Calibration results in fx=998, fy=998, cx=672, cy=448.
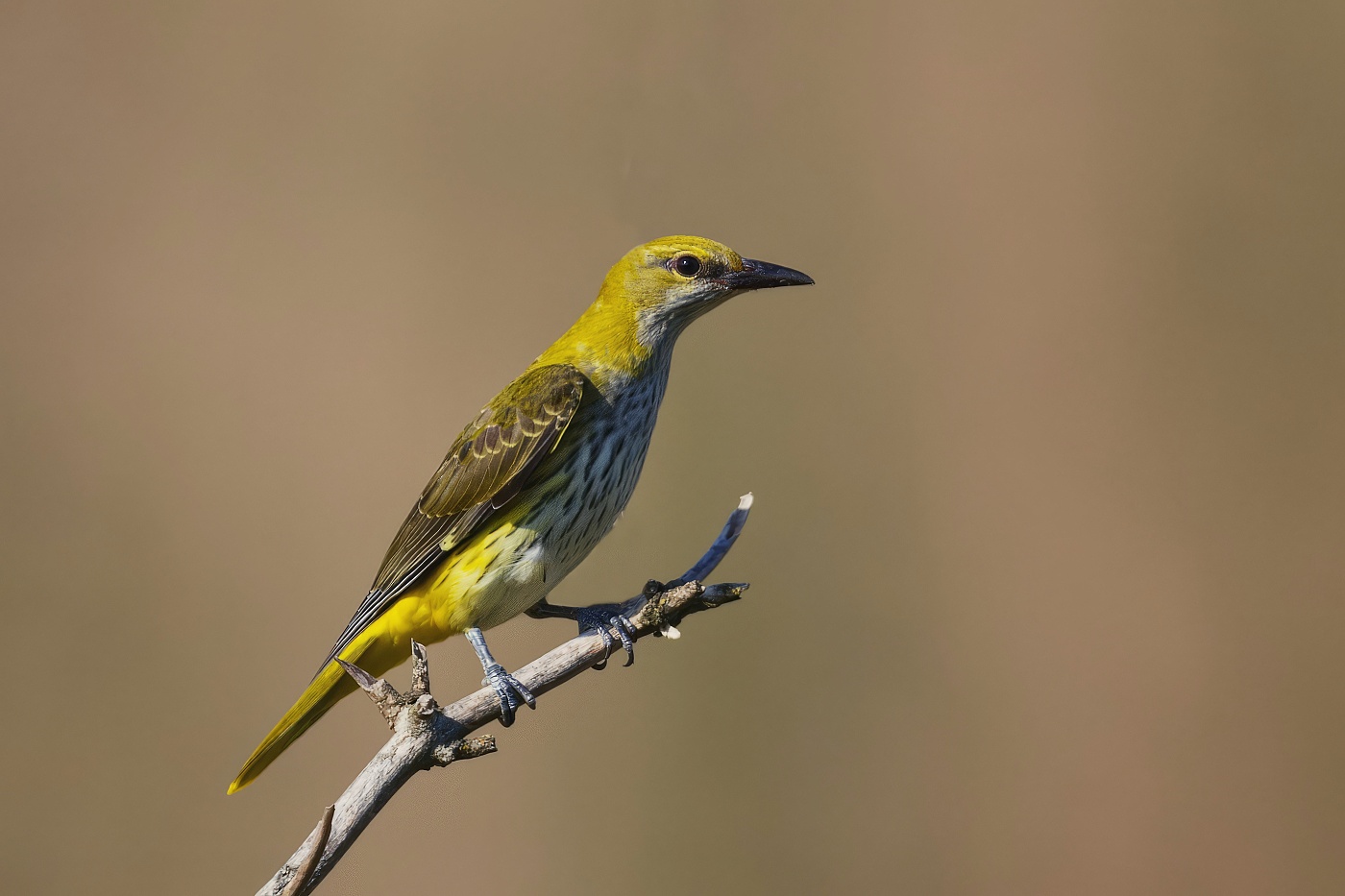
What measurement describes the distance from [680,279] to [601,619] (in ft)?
4.15

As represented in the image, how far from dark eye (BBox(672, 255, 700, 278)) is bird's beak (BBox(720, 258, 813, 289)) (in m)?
0.10

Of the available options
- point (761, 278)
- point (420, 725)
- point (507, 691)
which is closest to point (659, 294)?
point (761, 278)

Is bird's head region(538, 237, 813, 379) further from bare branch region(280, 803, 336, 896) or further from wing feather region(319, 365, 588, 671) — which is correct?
bare branch region(280, 803, 336, 896)

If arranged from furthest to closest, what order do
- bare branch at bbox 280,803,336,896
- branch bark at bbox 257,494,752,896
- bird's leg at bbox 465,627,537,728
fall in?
1. bird's leg at bbox 465,627,537,728
2. branch bark at bbox 257,494,752,896
3. bare branch at bbox 280,803,336,896

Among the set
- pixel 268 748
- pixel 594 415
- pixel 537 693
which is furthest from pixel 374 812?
pixel 594 415

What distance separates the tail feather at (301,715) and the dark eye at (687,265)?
70.7 inches

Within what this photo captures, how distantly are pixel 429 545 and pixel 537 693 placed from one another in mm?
718

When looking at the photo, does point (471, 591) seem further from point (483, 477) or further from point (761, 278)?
point (761, 278)

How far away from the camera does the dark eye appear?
363 centimetres

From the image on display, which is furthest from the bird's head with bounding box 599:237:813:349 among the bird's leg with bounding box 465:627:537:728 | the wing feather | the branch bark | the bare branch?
the bare branch

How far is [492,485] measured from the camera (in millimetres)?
3400

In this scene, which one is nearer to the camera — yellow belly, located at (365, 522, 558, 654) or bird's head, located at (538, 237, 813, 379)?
yellow belly, located at (365, 522, 558, 654)

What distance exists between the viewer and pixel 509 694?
9.62ft

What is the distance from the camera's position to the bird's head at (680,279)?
362cm
